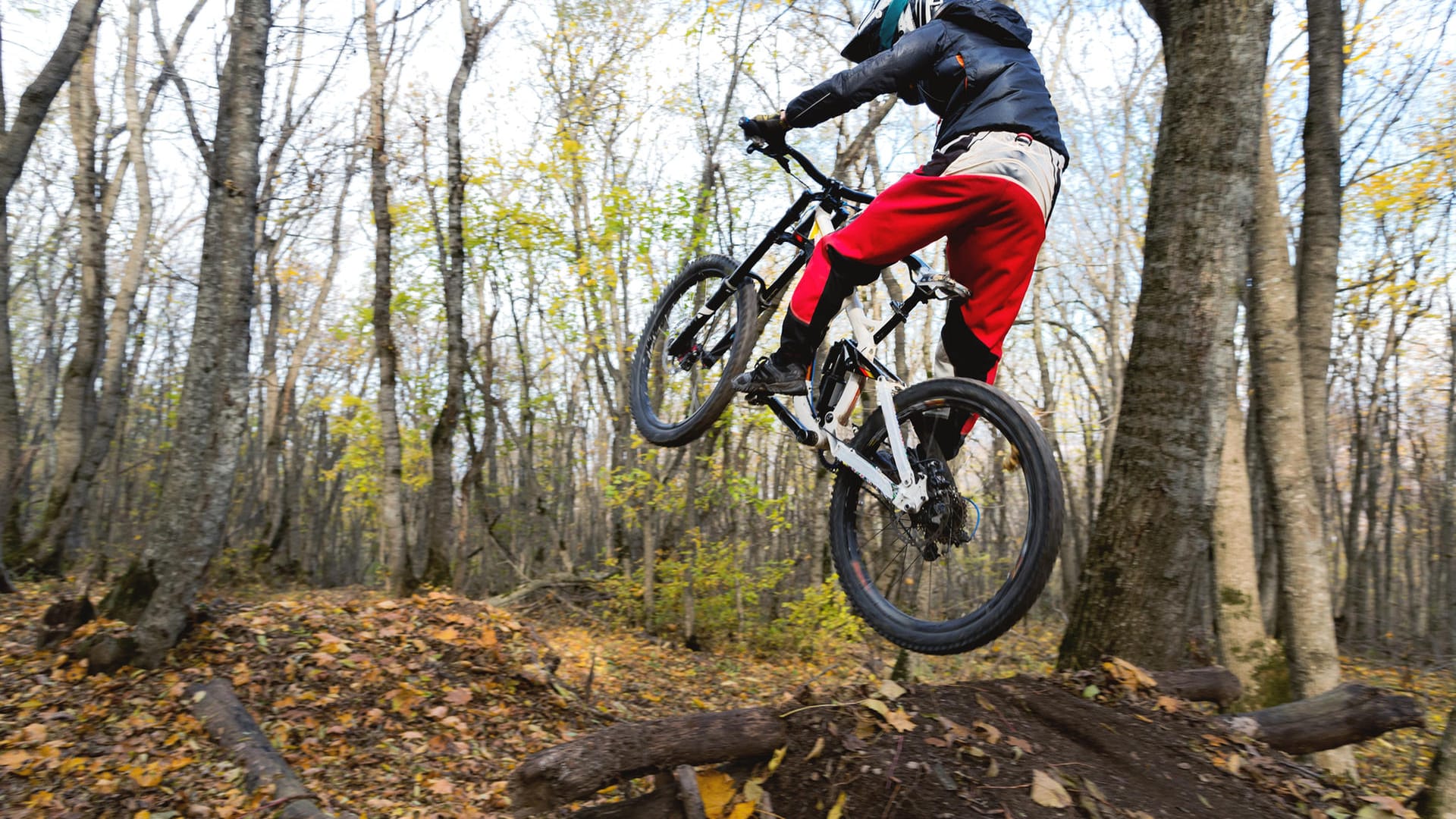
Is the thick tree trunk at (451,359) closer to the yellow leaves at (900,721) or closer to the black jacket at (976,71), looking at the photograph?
the yellow leaves at (900,721)

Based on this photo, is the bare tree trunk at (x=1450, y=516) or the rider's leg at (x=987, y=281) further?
the bare tree trunk at (x=1450, y=516)

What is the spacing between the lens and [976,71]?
105 inches

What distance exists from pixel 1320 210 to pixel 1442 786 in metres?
3.94

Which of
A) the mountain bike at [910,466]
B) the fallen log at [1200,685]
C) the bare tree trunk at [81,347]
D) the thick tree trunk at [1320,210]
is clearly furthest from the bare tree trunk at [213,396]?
the thick tree trunk at [1320,210]

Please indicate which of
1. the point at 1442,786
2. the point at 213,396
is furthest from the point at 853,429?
the point at 213,396

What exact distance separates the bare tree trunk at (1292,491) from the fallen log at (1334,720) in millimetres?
1536

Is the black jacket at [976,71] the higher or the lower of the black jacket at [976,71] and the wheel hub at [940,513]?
the higher

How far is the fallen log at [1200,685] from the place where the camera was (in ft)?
10.6

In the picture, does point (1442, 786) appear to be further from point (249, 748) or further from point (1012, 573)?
point (249, 748)

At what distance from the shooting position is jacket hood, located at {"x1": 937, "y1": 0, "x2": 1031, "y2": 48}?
267cm

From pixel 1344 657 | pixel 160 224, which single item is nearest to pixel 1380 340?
pixel 1344 657

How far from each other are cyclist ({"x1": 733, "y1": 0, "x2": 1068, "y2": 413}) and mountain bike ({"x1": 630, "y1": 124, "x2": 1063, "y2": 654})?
15 cm

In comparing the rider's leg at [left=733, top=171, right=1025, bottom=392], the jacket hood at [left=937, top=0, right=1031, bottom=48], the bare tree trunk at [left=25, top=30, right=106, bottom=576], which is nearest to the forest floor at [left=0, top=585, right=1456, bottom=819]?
the rider's leg at [left=733, top=171, right=1025, bottom=392]

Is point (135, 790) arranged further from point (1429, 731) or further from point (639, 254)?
point (1429, 731)
